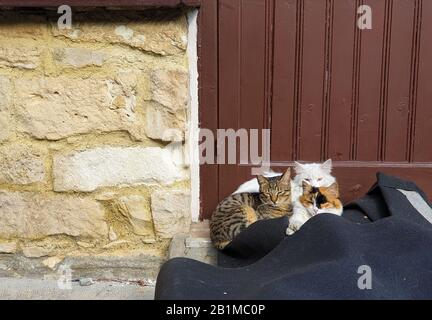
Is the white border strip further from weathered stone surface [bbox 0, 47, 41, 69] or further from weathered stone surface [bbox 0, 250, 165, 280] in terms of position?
weathered stone surface [bbox 0, 47, 41, 69]

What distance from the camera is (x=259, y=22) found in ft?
9.22

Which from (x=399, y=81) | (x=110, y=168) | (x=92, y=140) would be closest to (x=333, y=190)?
(x=399, y=81)

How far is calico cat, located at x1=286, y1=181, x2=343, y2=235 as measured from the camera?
104 inches

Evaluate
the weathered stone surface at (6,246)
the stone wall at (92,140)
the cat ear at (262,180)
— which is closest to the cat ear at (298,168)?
the cat ear at (262,180)

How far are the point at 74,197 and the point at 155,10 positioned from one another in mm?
1003

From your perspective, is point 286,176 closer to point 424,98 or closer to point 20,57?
point 424,98

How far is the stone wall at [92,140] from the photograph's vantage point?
99.9 inches

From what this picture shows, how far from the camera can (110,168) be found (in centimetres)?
262

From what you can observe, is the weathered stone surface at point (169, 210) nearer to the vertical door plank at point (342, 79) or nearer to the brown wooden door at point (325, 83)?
the brown wooden door at point (325, 83)

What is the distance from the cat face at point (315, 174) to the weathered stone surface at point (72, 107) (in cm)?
88

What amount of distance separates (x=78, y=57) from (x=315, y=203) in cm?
137

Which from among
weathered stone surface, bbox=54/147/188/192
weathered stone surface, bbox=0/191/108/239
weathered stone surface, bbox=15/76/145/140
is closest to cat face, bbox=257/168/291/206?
weathered stone surface, bbox=54/147/188/192
